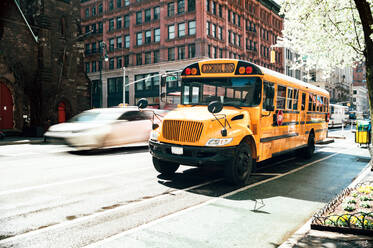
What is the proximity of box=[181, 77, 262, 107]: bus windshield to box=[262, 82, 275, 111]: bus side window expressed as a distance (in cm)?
31

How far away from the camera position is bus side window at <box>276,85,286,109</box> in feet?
30.4

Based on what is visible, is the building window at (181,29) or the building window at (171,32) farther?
the building window at (171,32)

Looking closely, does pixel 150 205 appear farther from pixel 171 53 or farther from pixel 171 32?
pixel 171 32

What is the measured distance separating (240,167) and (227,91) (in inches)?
78.5

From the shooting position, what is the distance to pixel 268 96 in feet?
28.0

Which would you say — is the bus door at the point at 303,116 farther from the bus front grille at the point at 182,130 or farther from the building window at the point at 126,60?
the building window at the point at 126,60

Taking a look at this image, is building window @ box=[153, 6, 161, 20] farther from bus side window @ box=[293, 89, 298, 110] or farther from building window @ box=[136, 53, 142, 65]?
bus side window @ box=[293, 89, 298, 110]

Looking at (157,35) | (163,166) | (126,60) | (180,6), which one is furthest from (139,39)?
(163,166)

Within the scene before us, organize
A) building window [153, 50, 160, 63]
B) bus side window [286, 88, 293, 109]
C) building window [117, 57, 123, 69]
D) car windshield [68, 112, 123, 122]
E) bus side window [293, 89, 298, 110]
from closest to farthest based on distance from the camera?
bus side window [286, 88, 293, 109] < bus side window [293, 89, 298, 110] < car windshield [68, 112, 123, 122] < building window [153, 50, 160, 63] < building window [117, 57, 123, 69]

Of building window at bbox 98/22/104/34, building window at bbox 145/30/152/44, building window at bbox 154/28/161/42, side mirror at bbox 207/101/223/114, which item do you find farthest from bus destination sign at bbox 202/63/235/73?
building window at bbox 98/22/104/34

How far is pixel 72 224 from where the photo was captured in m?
4.66

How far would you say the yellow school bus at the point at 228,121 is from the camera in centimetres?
684

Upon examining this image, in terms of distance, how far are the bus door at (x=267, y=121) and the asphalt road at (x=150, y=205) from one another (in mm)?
744

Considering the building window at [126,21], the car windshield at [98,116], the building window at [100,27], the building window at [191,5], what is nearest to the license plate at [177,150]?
the car windshield at [98,116]
